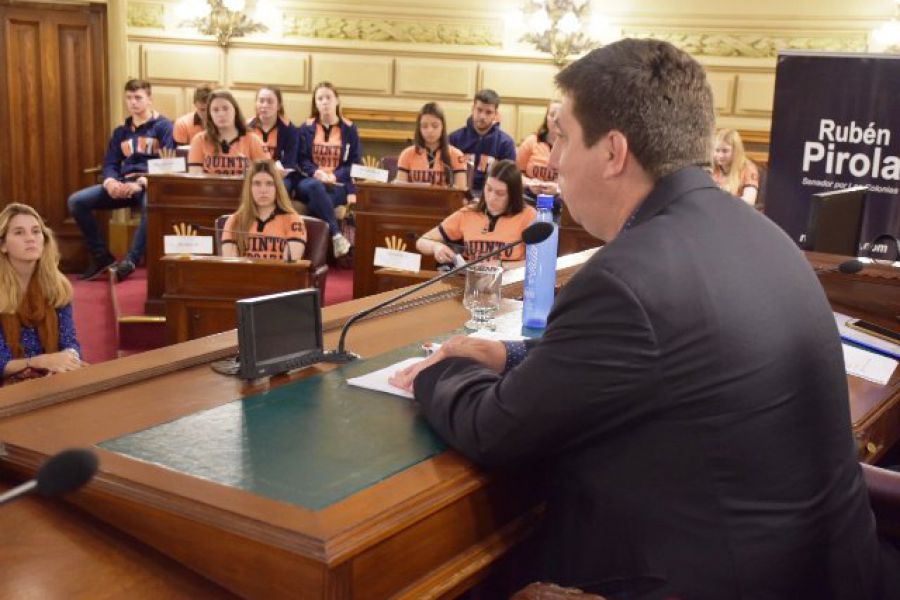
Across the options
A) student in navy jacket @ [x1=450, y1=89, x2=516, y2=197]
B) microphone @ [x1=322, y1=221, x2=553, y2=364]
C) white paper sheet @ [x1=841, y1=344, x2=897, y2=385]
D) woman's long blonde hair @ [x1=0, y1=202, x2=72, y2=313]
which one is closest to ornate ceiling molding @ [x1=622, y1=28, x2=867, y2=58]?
student in navy jacket @ [x1=450, y1=89, x2=516, y2=197]

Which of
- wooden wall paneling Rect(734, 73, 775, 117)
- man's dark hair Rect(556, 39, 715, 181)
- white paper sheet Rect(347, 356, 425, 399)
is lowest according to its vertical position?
white paper sheet Rect(347, 356, 425, 399)

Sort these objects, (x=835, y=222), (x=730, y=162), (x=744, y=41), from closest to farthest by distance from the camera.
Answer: (x=835, y=222) < (x=730, y=162) < (x=744, y=41)

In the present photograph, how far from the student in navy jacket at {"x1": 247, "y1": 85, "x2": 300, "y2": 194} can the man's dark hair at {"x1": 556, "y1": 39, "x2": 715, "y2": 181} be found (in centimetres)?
650

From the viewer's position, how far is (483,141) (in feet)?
25.7

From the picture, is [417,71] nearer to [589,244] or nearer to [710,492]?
[589,244]

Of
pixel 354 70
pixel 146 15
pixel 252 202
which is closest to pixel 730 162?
pixel 252 202

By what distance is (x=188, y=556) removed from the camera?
1.31 metres

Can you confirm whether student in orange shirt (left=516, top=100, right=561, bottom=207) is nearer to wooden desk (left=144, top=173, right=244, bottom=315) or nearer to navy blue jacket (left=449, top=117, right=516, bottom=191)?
navy blue jacket (left=449, top=117, right=516, bottom=191)

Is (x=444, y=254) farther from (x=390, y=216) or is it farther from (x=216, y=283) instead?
(x=390, y=216)

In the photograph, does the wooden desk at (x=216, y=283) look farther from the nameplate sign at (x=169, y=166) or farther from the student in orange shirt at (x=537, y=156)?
the student in orange shirt at (x=537, y=156)

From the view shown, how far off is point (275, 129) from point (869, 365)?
6111 mm

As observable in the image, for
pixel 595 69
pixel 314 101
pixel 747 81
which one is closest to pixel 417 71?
pixel 314 101

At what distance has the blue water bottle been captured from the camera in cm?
239

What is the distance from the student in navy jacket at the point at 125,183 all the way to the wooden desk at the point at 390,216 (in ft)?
5.70
